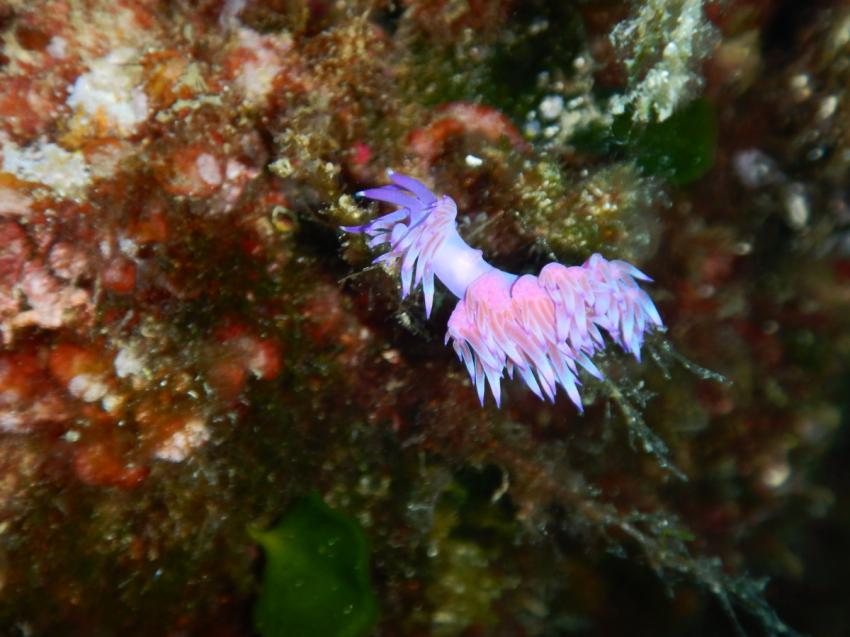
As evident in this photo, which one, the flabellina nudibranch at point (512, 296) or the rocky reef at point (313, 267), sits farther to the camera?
the rocky reef at point (313, 267)

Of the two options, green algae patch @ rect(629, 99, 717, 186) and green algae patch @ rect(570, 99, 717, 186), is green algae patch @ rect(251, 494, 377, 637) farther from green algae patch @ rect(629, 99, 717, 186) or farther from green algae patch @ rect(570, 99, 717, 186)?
green algae patch @ rect(629, 99, 717, 186)

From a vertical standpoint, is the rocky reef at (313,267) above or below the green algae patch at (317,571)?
above

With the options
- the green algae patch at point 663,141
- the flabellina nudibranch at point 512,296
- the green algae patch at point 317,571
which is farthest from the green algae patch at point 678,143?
the green algae patch at point 317,571

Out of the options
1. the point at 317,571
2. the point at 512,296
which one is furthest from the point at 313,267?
the point at 317,571

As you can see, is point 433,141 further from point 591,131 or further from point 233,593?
point 233,593

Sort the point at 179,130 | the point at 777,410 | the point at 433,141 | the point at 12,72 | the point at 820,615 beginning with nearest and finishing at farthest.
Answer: the point at 12,72 < the point at 179,130 < the point at 433,141 < the point at 777,410 < the point at 820,615

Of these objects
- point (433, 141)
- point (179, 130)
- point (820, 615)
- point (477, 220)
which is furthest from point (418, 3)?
point (820, 615)

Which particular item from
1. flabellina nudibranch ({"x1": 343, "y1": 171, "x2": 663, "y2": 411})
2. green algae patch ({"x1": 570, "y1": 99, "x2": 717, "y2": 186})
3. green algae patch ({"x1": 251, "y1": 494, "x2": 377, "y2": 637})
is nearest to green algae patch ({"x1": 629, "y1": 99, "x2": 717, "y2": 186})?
green algae patch ({"x1": 570, "y1": 99, "x2": 717, "y2": 186})

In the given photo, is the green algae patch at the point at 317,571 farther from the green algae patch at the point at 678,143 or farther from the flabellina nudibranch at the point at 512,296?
the green algae patch at the point at 678,143
